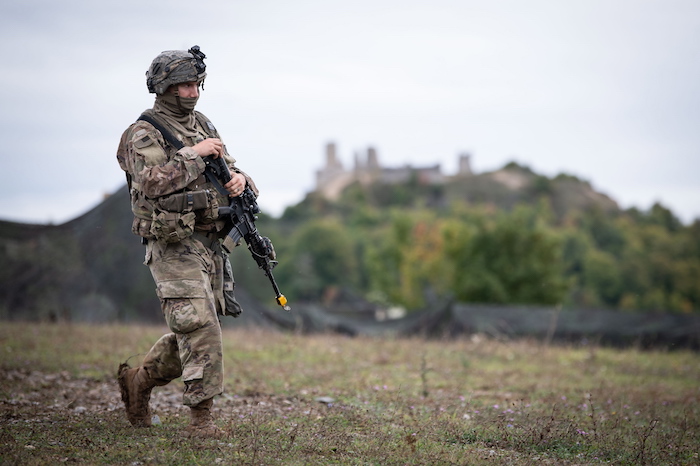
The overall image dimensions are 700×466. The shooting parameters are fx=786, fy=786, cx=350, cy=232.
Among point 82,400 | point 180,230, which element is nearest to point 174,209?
point 180,230

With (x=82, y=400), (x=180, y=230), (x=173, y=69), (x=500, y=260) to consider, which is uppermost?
(x=173, y=69)

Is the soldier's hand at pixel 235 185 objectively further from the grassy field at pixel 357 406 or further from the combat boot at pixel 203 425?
the grassy field at pixel 357 406

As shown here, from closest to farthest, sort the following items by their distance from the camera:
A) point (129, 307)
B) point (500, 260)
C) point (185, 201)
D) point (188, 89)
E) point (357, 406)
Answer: point (185, 201), point (188, 89), point (357, 406), point (129, 307), point (500, 260)

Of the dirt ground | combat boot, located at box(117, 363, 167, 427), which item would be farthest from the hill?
combat boot, located at box(117, 363, 167, 427)

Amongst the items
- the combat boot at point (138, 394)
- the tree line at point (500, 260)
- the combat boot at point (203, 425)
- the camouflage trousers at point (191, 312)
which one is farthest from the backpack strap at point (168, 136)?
the tree line at point (500, 260)

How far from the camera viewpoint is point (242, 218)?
18.2ft

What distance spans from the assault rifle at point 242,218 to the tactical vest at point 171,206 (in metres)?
0.06

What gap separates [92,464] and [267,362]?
5.20 m

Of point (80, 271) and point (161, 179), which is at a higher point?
point (161, 179)

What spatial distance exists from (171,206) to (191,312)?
0.71 metres

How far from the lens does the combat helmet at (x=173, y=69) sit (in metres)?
5.34

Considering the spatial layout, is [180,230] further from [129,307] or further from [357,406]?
[129,307]

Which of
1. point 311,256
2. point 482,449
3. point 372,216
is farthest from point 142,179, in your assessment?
point 372,216

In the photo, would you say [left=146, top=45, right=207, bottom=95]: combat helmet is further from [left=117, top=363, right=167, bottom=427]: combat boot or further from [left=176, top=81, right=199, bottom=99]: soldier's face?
[left=117, top=363, right=167, bottom=427]: combat boot
